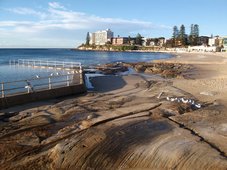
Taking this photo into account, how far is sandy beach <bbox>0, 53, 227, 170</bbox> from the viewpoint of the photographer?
7.10 m

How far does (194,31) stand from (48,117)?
16313 cm

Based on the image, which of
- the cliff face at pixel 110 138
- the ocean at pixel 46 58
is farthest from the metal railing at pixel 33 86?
the ocean at pixel 46 58

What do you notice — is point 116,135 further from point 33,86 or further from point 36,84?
point 36,84

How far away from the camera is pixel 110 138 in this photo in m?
8.44

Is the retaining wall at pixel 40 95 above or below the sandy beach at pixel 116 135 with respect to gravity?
above

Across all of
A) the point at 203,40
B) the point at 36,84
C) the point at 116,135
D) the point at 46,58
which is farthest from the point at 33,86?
the point at 203,40

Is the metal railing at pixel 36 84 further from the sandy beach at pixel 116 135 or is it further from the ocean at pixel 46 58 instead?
the ocean at pixel 46 58

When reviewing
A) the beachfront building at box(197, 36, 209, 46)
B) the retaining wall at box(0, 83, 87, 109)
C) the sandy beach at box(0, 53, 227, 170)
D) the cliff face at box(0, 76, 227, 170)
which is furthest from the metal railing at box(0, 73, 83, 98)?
the beachfront building at box(197, 36, 209, 46)

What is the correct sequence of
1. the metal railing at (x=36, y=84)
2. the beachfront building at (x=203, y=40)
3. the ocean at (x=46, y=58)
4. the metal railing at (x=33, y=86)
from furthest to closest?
the beachfront building at (x=203, y=40) → the ocean at (x=46, y=58) → the metal railing at (x=36, y=84) → the metal railing at (x=33, y=86)

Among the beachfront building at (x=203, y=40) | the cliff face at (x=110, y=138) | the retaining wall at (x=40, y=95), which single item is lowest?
the cliff face at (x=110, y=138)

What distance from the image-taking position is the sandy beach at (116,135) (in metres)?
7.10

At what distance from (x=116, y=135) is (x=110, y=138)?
331 millimetres

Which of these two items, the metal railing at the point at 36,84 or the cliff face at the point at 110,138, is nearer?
the cliff face at the point at 110,138

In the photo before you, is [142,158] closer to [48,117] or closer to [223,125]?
[223,125]
